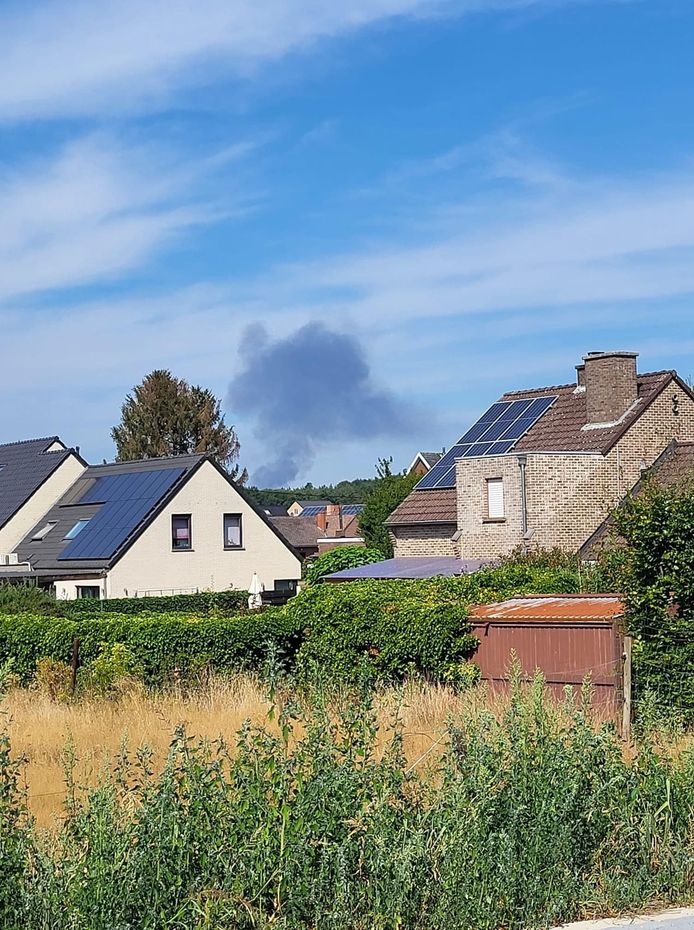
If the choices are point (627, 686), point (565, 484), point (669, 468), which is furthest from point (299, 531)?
point (627, 686)

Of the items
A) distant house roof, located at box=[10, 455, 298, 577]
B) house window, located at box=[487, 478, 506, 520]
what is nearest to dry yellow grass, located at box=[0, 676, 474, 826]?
house window, located at box=[487, 478, 506, 520]

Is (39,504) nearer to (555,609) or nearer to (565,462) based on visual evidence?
(565,462)

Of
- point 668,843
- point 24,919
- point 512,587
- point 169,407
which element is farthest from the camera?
point 169,407

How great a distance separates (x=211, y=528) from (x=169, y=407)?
35.0 m

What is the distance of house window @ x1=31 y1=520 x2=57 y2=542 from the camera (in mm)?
52047

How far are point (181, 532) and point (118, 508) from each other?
2831 millimetres

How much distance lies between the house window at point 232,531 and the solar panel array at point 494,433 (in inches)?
377

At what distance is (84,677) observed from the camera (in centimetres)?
2042

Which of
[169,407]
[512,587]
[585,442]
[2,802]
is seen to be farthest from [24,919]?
[169,407]

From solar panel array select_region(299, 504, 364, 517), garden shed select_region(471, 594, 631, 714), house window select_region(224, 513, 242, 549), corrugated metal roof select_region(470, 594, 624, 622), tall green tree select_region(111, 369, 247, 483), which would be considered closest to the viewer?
garden shed select_region(471, 594, 631, 714)

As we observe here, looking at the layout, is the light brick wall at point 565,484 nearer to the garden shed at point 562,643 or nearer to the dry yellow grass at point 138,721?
the garden shed at point 562,643

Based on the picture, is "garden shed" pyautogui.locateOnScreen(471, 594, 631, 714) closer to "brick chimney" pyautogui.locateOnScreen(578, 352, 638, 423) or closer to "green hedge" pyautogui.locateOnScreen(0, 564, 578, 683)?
"green hedge" pyautogui.locateOnScreen(0, 564, 578, 683)

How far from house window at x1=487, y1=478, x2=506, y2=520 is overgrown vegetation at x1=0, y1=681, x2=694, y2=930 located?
28571 mm

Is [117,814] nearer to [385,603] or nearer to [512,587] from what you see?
[385,603]
